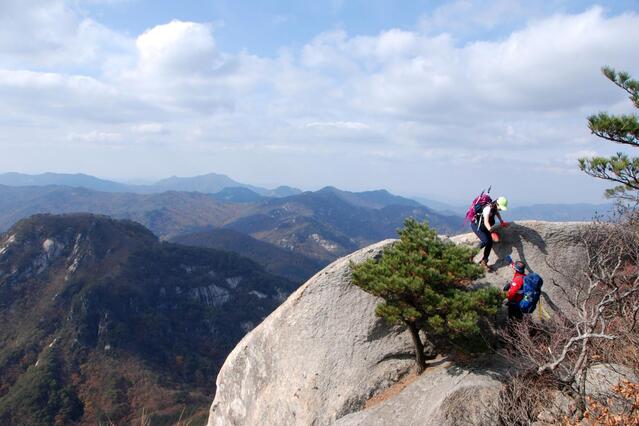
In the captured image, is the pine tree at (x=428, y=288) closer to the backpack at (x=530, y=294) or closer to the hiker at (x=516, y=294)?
the hiker at (x=516, y=294)

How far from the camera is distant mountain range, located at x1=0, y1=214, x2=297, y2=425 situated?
11256cm

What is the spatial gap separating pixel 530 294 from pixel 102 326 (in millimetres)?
163216

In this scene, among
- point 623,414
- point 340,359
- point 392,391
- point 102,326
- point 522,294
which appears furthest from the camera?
point 102,326

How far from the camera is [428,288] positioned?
10555 mm

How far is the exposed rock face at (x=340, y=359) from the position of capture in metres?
11.3

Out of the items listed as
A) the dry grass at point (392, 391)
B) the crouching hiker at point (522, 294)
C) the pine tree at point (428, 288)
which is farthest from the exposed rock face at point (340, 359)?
the crouching hiker at point (522, 294)

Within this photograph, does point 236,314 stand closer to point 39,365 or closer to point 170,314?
point 170,314

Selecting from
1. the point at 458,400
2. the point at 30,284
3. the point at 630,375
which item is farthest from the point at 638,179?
the point at 30,284

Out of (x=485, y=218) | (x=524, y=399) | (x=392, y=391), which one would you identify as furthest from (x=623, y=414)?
(x=485, y=218)

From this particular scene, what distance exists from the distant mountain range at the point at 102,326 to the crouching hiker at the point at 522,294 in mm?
85229

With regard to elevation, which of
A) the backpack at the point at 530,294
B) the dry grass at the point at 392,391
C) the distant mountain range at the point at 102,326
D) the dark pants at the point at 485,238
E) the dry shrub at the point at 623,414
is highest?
the dark pants at the point at 485,238

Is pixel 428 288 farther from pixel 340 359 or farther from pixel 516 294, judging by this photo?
pixel 340 359

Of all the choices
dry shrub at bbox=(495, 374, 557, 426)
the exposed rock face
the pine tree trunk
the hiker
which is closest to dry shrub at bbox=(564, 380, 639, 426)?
dry shrub at bbox=(495, 374, 557, 426)

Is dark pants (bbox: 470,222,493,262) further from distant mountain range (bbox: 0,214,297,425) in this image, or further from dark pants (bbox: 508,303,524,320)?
distant mountain range (bbox: 0,214,297,425)
